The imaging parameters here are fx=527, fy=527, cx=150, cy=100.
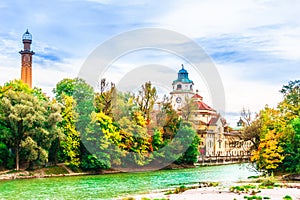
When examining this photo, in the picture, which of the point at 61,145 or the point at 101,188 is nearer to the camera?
the point at 101,188

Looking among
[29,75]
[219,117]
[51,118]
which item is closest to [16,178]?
[51,118]

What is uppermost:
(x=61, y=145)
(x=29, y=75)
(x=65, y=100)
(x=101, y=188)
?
(x=29, y=75)

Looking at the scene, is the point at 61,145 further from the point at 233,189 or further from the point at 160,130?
the point at 233,189

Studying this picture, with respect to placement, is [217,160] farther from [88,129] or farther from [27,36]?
[27,36]

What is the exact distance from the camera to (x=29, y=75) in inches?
2739

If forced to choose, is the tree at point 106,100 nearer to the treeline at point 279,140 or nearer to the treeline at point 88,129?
the treeline at point 88,129

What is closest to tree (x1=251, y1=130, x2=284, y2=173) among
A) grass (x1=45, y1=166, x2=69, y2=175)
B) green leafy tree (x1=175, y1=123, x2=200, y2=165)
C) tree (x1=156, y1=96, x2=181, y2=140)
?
grass (x1=45, y1=166, x2=69, y2=175)

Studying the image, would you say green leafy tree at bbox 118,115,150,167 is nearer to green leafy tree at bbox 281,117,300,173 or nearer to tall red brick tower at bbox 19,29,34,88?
green leafy tree at bbox 281,117,300,173

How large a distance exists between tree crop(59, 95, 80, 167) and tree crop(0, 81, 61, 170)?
278 centimetres

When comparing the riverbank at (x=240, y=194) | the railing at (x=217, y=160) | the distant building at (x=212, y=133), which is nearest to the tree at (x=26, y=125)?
the riverbank at (x=240, y=194)

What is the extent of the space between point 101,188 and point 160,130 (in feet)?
80.2

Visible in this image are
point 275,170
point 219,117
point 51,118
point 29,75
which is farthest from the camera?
point 219,117

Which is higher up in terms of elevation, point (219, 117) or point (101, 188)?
point (219, 117)

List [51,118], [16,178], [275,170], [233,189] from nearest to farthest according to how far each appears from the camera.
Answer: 1. [233,189]
2. [275,170]
3. [16,178]
4. [51,118]
